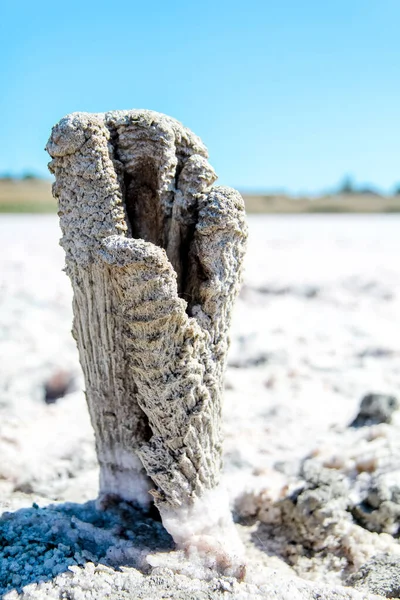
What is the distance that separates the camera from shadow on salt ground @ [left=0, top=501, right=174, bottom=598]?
2000 mm

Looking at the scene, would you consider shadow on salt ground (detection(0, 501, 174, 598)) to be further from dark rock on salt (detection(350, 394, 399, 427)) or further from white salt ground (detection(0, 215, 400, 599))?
dark rock on salt (detection(350, 394, 399, 427))

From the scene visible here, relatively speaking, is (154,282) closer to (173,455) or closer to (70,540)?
(173,455)

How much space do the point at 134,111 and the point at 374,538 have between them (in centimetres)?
201

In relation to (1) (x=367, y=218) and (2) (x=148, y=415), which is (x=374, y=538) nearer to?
(2) (x=148, y=415)

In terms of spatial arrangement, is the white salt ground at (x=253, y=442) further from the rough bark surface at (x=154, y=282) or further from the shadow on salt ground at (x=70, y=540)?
the rough bark surface at (x=154, y=282)

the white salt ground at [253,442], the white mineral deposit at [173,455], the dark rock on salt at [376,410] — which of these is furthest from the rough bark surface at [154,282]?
the dark rock on salt at [376,410]

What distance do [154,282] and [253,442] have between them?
6.60 ft

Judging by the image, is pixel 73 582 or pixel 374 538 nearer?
pixel 73 582

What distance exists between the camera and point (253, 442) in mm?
3607

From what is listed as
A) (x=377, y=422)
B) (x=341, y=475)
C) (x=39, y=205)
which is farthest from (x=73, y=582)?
(x=39, y=205)

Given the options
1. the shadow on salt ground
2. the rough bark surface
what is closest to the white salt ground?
the shadow on salt ground

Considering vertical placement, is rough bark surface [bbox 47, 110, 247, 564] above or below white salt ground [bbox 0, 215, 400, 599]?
above

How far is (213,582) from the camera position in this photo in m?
1.95

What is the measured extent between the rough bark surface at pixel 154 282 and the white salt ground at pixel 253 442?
316 mm
